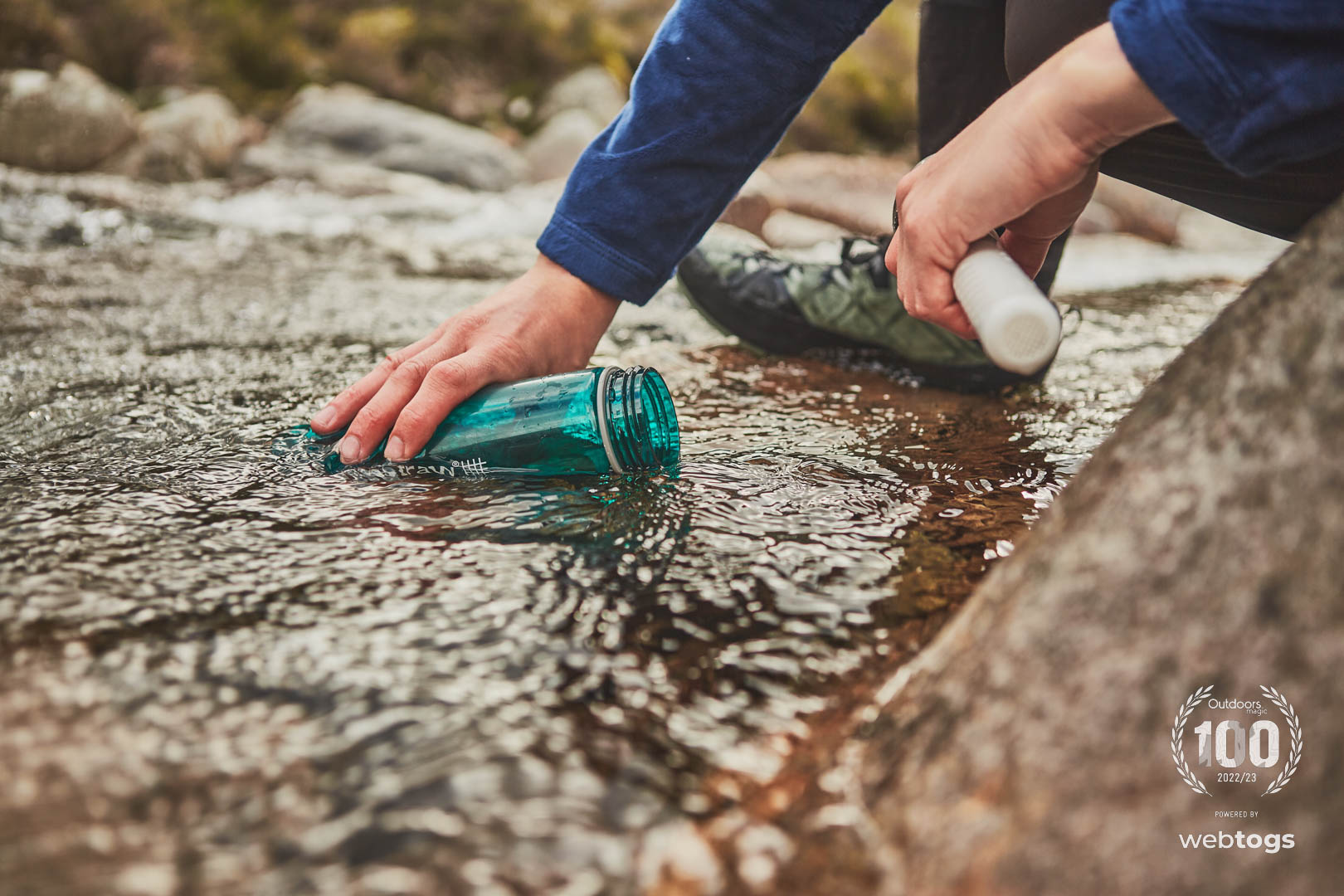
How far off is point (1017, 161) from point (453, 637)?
75cm

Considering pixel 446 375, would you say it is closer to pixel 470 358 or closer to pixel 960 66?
pixel 470 358

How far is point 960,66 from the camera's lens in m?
1.93

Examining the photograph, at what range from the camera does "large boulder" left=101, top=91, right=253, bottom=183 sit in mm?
7734

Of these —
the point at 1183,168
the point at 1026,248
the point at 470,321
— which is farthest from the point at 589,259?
the point at 1183,168

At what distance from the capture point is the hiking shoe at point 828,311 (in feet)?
6.42

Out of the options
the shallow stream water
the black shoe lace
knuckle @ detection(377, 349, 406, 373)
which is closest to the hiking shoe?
the black shoe lace

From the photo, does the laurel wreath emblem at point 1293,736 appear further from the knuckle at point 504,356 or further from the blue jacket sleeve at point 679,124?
the blue jacket sleeve at point 679,124

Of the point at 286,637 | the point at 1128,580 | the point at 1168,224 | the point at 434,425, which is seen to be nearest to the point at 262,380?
the point at 434,425

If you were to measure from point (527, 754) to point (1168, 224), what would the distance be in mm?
9145

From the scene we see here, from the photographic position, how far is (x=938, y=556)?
3.51ft

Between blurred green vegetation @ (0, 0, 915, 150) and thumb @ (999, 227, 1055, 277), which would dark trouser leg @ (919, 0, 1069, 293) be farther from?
blurred green vegetation @ (0, 0, 915, 150)

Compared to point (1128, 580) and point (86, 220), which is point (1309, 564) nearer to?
point (1128, 580)

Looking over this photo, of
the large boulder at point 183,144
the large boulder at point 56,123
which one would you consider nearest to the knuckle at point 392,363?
the large boulder at point 183,144

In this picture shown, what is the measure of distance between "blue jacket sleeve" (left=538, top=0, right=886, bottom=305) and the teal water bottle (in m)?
0.33
